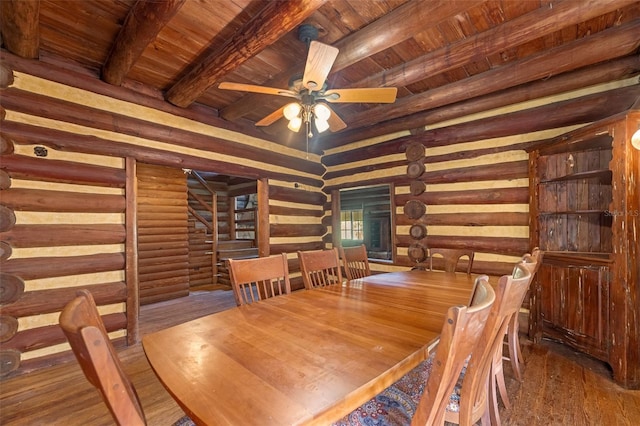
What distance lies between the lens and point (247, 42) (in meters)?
2.15

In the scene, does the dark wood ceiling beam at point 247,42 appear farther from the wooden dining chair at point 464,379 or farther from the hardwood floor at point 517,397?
the hardwood floor at point 517,397

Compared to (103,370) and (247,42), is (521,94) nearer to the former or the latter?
(247,42)

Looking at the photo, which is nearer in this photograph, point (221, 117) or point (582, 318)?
point (582, 318)

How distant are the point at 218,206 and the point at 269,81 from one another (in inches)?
223

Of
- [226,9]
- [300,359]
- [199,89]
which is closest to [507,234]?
[300,359]

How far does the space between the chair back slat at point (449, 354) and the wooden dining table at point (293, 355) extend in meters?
0.19

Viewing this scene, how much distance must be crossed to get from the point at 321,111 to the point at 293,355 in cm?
196

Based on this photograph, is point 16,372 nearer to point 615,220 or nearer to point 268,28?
point 268,28

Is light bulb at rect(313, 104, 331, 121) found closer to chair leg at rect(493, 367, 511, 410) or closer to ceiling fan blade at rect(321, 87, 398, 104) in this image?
ceiling fan blade at rect(321, 87, 398, 104)

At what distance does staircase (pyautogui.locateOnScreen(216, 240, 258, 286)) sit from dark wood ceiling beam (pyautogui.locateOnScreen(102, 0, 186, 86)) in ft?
14.6

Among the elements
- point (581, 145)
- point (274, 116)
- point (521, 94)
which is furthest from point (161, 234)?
point (581, 145)

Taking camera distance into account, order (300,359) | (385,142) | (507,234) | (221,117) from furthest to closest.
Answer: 1. (385,142)
2. (221,117)
3. (507,234)
4. (300,359)

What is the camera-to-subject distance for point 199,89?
9.62ft

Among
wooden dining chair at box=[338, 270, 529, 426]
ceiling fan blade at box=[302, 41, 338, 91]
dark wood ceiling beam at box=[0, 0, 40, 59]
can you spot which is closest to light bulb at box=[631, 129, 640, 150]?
wooden dining chair at box=[338, 270, 529, 426]
